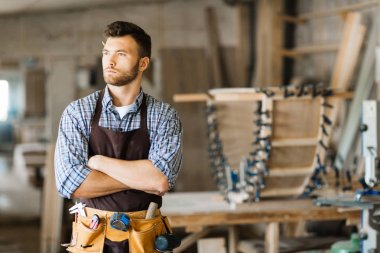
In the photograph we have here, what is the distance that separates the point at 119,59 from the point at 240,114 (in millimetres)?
2811

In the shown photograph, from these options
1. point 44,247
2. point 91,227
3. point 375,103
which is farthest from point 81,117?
point 44,247

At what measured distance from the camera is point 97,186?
2.80 metres

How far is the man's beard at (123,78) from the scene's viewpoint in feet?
9.06

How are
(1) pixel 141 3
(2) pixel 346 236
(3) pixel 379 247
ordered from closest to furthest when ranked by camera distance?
(3) pixel 379 247
(2) pixel 346 236
(1) pixel 141 3

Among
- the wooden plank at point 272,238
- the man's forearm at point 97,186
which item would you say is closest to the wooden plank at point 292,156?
the wooden plank at point 272,238

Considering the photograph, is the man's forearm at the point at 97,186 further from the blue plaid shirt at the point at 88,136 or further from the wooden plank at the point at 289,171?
the wooden plank at the point at 289,171

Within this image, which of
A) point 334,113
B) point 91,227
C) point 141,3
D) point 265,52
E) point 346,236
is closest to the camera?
point 91,227

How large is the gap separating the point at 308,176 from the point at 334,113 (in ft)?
1.62

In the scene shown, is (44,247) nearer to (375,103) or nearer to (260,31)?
(260,31)

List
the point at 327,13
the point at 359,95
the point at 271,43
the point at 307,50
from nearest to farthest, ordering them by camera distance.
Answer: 1. the point at 359,95
2. the point at 327,13
3. the point at 307,50
4. the point at 271,43

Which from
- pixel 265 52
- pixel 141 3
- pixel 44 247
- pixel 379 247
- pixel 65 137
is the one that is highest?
pixel 141 3

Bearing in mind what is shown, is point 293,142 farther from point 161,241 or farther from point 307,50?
point 307,50

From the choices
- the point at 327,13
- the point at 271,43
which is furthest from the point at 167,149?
the point at 271,43

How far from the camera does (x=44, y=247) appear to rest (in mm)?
7715
